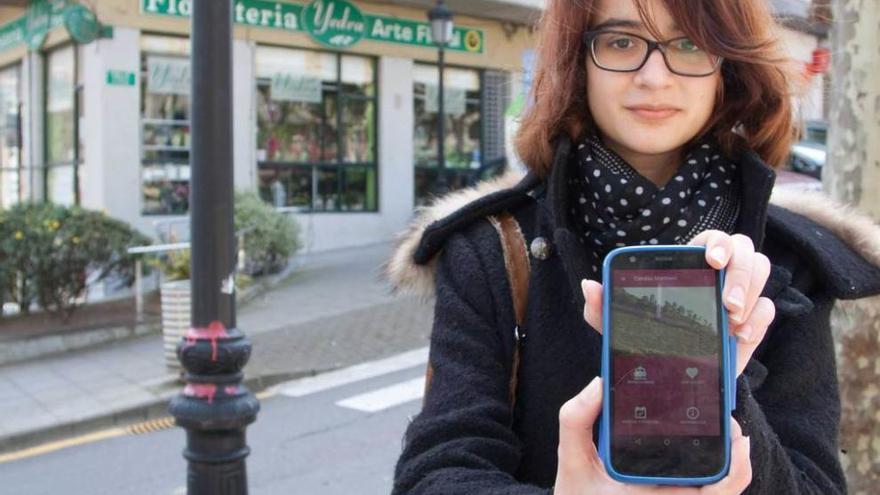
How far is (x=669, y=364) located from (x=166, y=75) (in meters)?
14.7

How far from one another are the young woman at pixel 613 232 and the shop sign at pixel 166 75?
1397 cm

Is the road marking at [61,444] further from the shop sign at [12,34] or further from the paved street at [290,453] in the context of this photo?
the shop sign at [12,34]

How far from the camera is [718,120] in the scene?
1619 mm

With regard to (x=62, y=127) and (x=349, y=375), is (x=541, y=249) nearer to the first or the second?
(x=349, y=375)

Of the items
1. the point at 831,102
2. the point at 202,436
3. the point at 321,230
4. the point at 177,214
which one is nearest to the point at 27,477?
the point at 202,436

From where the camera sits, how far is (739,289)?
3.60 ft

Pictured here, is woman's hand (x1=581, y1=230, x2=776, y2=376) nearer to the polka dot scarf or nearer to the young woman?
the young woman

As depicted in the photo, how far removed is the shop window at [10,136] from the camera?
17141mm

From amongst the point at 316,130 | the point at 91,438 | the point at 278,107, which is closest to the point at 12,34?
the point at 278,107

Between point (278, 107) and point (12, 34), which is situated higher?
point (12, 34)

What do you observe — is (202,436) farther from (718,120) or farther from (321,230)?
(321,230)

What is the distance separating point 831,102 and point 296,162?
564 inches

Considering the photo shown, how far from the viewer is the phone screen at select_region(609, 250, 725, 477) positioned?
3.55 feet

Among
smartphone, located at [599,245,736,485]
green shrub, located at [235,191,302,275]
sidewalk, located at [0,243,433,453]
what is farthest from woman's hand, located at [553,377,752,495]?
green shrub, located at [235,191,302,275]
